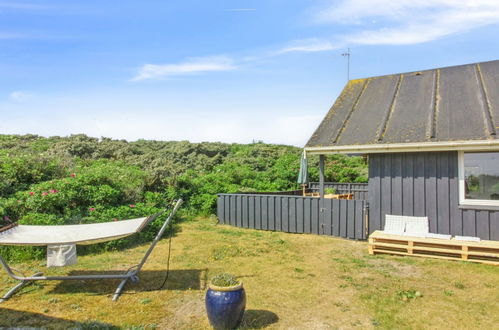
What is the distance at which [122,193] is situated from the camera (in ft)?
36.9

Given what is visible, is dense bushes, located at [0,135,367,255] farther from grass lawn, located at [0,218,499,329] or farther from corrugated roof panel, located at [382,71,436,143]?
corrugated roof panel, located at [382,71,436,143]

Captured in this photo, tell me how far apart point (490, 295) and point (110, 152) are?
20.7m

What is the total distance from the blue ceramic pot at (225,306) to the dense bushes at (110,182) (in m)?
5.22

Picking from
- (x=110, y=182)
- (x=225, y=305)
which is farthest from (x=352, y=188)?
(x=225, y=305)

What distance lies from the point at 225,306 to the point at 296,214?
21.6 feet

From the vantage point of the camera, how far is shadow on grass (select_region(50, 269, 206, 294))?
5672 millimetres

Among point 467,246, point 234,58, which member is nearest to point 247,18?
point 234,58

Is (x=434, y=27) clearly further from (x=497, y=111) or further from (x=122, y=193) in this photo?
(x=122, y=193)

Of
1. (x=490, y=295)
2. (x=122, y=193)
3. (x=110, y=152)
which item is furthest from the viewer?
(x=110, y=152)

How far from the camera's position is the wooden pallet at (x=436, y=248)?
7.01 meters

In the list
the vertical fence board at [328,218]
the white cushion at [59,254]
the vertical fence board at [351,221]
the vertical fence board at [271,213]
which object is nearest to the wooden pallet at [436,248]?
the vertical fence board at [351,221]

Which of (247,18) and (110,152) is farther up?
(247,18)

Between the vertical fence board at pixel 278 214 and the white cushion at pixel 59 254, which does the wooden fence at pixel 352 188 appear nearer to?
the vertical fence board at pixel 278 214

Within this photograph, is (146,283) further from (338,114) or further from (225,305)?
(338,114)
